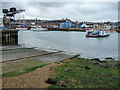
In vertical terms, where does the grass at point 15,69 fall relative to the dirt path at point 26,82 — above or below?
above

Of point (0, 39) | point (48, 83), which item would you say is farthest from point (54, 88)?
point (0, 39)

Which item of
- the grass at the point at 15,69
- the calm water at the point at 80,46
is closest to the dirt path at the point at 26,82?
the grass at the point at 15,69

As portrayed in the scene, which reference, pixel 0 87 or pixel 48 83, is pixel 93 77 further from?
pixel 0 87

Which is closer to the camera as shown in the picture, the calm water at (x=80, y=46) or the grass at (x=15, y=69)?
the grass at (x=15, y=69)

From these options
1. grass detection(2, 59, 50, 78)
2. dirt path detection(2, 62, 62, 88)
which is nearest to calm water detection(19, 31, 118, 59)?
grass detection(2, 59, 50, 78)

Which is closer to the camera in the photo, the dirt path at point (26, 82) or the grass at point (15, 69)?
the dirt path at point (26, 82)

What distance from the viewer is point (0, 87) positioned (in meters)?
7.23

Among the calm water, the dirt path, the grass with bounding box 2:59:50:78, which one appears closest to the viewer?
the dirt path

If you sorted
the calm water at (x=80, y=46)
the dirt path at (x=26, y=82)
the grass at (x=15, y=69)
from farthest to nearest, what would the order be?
the calm water at (x=80, y=46)
the grass at (x=15, y=69)
the dirt path at (x=26, y=82)

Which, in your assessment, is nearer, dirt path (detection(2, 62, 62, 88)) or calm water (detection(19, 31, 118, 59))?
dirt path (detection(2, 62, 62, 88))

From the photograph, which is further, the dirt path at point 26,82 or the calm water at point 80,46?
the calm water at point 80,46

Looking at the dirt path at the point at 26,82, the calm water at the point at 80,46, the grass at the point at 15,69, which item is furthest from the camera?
the calm water at the point at 80,46

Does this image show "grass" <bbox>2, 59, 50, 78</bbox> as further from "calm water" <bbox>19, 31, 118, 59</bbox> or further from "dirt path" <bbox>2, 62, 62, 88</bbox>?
"calm water" <bbox>19, 31, 118, 59</bbox>

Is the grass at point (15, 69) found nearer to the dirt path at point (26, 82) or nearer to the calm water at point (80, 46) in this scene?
the dirt path at point (26, 82)
